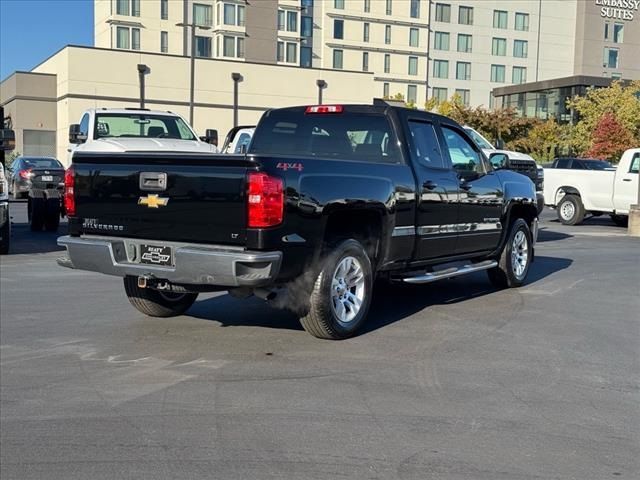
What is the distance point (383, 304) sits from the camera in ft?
28.9

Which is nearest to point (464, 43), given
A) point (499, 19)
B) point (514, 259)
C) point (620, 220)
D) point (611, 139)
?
point (499, 19)

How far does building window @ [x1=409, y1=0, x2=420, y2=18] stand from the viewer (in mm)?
78688

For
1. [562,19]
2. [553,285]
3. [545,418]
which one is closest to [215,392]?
[545,418]

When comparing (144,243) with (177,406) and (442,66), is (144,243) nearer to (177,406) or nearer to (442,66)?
(177,406)

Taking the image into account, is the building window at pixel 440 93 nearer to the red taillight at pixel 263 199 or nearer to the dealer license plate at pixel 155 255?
the dealer license plate at pixel 155 255

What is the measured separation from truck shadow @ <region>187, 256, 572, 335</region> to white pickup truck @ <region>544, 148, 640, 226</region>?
33.2ft

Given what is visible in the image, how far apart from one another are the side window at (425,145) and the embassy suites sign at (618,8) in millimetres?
78798

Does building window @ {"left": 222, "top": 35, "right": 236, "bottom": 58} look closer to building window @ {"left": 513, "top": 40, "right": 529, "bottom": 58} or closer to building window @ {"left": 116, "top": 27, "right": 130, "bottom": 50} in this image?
building window @ {"left": 116, "top": 27, "right": 130, "bottom": 50}

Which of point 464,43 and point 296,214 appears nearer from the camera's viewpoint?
point 296,214

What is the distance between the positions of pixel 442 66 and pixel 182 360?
7880 centimetres

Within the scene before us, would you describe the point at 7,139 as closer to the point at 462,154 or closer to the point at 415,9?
the point at 462,154

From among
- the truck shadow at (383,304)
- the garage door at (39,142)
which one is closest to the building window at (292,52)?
the garage door at (39,142)

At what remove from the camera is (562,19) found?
280ft

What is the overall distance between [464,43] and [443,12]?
151 inches
